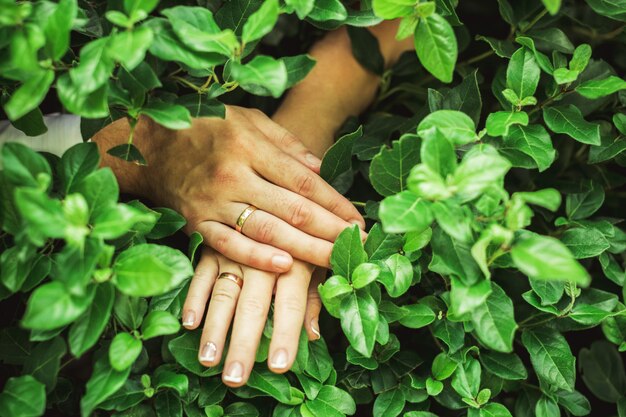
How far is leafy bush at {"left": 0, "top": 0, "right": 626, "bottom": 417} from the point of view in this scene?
657 mm

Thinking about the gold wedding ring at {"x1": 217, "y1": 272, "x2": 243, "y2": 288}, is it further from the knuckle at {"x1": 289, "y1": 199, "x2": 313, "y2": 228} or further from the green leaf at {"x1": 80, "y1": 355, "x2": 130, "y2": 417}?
the green leaf at {"x1": 80, "y1": 355, "x2": 130, "y2": 417}

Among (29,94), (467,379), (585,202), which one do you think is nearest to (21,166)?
(29,94)

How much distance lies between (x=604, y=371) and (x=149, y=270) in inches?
42.3

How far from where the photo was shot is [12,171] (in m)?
0.66

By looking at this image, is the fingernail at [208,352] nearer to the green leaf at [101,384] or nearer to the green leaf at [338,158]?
the green leaf at [101,384]

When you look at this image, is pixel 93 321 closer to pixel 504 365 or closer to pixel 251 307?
pixel 251 307

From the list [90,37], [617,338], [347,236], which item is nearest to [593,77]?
[617,338]

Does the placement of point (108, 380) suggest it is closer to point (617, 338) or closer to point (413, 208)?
point (413, 208)

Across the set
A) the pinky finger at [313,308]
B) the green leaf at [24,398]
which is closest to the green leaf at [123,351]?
the green leaf at [24,398]

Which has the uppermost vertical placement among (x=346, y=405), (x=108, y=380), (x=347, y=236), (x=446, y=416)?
(x=347, y=236)

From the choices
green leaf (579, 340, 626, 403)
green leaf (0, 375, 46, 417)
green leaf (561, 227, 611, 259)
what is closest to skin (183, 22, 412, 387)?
green leaf (0, 375, 46, 417)

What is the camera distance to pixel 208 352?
903mm

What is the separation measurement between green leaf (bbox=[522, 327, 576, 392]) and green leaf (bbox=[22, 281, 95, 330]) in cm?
75

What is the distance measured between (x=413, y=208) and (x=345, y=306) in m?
0.24
